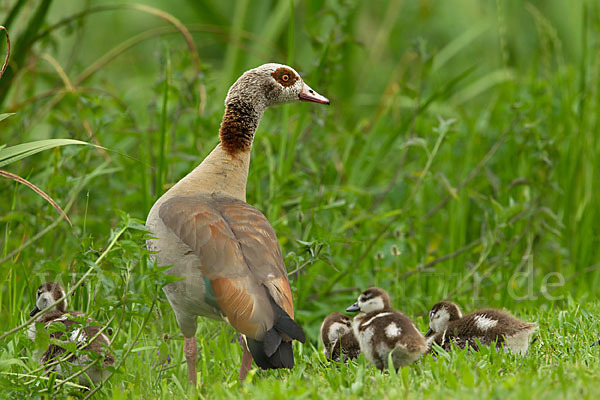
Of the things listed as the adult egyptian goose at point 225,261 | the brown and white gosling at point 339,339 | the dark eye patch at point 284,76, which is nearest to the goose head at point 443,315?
the brown and white gosling at point 339,339

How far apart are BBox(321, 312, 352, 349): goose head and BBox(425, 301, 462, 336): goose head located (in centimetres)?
52

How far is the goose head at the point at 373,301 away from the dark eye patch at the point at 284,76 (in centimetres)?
140

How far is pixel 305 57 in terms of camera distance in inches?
465

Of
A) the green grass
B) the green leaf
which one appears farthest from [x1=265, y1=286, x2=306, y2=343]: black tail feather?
the green leaf

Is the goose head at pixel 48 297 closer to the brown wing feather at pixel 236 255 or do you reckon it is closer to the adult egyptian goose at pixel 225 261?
the adult egyptian goose at pixel 225 261

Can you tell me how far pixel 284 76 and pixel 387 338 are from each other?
1796 mm

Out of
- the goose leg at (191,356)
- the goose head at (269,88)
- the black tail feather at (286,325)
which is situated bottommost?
the goose leg at (191,356)

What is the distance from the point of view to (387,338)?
4.07 meters

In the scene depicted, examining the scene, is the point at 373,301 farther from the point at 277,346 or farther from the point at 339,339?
the point at 277,346

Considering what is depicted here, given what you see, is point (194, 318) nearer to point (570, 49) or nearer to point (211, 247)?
point (211, 247)

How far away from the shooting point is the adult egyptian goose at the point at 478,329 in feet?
13.6

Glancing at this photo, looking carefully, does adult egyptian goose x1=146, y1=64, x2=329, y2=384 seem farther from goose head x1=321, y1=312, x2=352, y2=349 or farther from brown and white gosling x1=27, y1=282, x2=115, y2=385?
goose head x1=321, y1=312, x2=352, y2=349

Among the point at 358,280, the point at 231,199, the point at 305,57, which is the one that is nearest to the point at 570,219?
→ the point at 358,280

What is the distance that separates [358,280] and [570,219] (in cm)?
230
